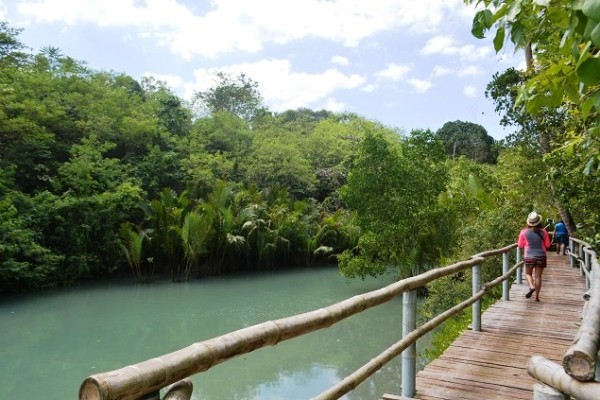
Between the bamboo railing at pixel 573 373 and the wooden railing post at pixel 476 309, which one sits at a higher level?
the bamboo railing at pixel 573 373

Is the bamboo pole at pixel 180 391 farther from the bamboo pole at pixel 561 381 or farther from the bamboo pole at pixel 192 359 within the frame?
the bamboo pole at pixel 561 381

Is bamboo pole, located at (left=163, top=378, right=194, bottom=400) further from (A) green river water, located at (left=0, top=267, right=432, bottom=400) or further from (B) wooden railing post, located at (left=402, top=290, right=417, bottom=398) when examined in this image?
(A) green river water, located at (left=0, top=267, right=432, bottom=400)

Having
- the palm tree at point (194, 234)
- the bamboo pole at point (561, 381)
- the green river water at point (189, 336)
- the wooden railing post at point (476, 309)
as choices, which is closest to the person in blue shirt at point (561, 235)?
the green river water at point (189, 336)

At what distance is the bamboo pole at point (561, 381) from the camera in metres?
1.09

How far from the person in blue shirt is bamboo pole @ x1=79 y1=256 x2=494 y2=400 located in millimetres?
11619

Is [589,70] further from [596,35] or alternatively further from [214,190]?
[214,190]

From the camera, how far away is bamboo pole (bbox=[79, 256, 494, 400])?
1.04 meters

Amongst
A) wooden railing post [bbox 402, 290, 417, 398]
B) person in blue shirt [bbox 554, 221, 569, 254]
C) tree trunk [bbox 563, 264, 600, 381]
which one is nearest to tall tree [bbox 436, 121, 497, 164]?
person in blue shirt [bbox 554, 221, 569, 254]

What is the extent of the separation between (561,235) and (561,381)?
12718 mm

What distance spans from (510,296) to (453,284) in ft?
8.01

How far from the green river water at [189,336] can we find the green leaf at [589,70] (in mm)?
6585

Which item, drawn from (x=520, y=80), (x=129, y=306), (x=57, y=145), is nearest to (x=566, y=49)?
(x=520, y=80)

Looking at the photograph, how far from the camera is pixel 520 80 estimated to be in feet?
35.8

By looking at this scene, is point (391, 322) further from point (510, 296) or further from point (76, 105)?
point (76, 105)
